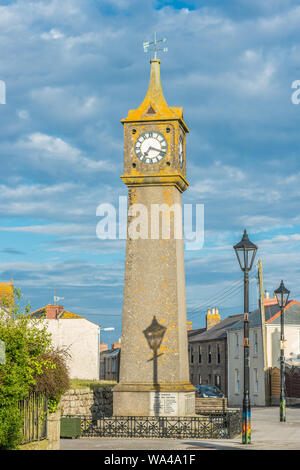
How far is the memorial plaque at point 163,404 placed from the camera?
27500 mm

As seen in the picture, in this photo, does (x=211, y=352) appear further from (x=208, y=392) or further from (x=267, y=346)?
(x=208, y=392)

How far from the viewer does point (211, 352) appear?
7219 centimetres

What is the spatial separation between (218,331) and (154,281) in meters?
46.3

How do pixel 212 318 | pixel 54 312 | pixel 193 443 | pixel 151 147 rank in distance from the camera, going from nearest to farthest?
1. pixel 193 443
2. pixel 151 147
3. pixel 54 312
4. pixel 212 318

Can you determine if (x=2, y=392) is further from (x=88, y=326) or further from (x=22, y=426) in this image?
(x=88, y=326)

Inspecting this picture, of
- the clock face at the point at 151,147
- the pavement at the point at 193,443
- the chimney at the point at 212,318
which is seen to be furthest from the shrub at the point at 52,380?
the chimney at the point at 212,318

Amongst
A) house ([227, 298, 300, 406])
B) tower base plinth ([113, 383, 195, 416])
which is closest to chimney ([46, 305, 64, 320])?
house ([227, 298, 300, 406])

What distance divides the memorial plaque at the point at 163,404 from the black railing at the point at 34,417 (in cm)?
879

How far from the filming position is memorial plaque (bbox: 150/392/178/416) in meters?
27.5

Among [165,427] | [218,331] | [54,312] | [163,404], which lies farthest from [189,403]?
[218,331]

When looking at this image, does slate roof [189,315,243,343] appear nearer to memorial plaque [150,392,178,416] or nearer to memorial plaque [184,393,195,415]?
memorial plaque [184,393,195,415]

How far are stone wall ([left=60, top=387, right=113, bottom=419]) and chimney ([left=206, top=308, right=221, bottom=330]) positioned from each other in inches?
1780

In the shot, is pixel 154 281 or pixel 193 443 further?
pixel 154 281
